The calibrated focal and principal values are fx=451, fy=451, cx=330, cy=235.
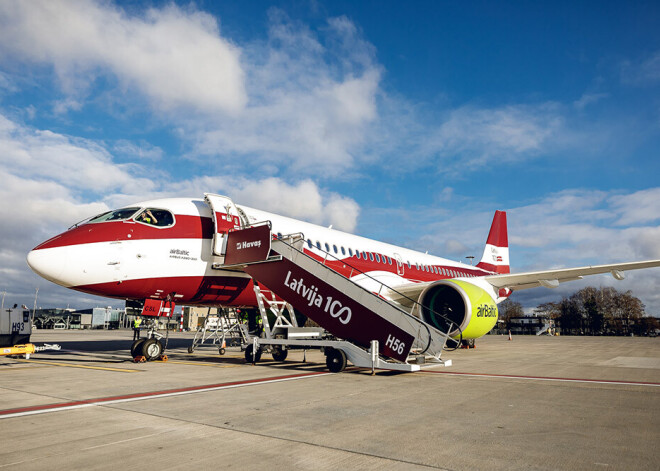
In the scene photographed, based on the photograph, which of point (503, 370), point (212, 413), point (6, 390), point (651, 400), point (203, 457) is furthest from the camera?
point (503, 370)

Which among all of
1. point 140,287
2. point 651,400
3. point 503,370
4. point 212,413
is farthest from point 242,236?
point 651,400

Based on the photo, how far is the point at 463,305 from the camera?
40.2 ft

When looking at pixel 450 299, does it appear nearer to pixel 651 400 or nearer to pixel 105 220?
pixel 651 400

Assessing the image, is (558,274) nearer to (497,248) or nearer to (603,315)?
(497,248)

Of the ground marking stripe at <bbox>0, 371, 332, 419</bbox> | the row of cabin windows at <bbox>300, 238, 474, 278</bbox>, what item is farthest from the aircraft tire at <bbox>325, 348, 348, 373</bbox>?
the row of cabin windows at <bbox>300, 238, 474, 278</bbox>

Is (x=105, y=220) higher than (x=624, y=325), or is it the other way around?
(x=105, y=220)

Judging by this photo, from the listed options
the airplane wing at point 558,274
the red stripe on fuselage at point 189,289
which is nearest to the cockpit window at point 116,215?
the red stripe on fuselage at point 189,289

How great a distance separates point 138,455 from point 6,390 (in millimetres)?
5024

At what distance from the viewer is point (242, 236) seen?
11422mm

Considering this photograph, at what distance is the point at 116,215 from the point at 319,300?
5429 mm

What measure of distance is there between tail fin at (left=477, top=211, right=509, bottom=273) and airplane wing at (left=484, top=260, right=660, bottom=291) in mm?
11372

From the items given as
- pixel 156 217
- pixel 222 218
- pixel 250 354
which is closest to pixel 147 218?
pixel 156 217

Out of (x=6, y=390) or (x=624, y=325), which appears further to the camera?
(x=624, y=325)

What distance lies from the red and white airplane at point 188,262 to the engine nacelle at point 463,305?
27 mm
